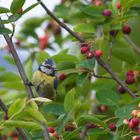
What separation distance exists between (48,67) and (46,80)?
22 centimetres

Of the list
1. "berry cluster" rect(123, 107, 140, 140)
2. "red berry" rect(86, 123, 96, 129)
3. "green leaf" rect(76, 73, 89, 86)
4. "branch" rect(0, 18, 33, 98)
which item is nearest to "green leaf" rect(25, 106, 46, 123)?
"branch" rect(0, 18, 33, 98)

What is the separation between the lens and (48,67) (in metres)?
2.48

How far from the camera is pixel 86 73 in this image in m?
2.37

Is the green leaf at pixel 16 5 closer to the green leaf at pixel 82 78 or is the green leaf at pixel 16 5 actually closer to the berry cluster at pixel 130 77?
the green leaf at pixel 82 78

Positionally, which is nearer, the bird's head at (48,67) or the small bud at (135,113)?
the small bud at (135,113)

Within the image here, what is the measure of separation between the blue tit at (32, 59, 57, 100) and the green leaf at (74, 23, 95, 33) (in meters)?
0.18

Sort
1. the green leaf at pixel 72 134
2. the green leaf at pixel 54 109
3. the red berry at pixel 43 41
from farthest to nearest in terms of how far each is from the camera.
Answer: the red berry at pixel 43 41
the green leaf at pixel 54 109
the green leaf at pixel 72 134

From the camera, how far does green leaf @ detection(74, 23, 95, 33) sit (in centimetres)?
244

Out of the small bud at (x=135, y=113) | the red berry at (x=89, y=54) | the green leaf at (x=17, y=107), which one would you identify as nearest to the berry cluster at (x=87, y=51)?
the red berry at (x=89, y=54)

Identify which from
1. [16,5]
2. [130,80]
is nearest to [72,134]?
[16,5]

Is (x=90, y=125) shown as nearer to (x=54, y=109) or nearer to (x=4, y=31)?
(x=54, y=109)

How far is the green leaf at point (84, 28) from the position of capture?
2.44 metres

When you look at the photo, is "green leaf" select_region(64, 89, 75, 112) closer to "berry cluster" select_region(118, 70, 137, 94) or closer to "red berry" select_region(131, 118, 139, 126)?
"red berry" select_region(131, 118, 139, 126)

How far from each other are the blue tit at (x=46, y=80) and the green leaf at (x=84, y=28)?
0.58 feet
